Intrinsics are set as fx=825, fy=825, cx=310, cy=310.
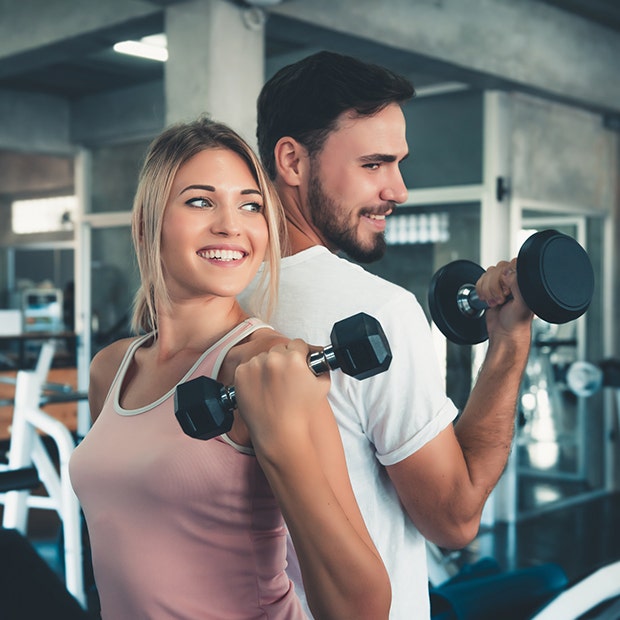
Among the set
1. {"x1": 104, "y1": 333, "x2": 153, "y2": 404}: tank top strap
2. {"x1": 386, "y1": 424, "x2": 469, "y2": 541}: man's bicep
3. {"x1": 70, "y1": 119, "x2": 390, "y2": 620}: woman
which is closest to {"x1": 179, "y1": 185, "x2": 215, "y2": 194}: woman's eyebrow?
{"x1": 70, "y1": 119, "x2": 390, "y2": 620}: woman

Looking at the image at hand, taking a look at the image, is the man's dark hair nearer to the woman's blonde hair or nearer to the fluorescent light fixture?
the woman's blonde hair

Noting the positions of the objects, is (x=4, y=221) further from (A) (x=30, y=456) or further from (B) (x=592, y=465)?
(A) (x=30, y=456)

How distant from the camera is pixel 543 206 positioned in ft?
15.0

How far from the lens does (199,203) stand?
1.04 metres

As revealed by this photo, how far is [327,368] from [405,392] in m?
0.25

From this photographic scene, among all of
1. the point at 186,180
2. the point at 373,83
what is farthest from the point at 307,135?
the point at 186,180

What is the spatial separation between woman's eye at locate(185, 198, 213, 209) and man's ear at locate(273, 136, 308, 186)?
0.22 m

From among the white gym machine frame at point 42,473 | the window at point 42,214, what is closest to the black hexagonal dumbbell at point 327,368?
the white gym machine frame at point 42,473

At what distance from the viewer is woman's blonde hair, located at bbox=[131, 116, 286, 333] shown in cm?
105

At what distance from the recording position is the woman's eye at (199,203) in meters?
1.04

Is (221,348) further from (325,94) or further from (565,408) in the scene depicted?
(565,408)

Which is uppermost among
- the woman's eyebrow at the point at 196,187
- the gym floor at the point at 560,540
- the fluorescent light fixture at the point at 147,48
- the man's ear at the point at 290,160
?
the fluorescent light fixture at the point at 147,48

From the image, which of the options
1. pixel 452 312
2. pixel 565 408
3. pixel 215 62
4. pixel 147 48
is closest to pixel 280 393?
pixel 452 312

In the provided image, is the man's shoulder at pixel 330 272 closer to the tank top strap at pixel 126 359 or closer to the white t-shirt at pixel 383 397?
the white t-shirt at pixel 383 397
